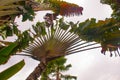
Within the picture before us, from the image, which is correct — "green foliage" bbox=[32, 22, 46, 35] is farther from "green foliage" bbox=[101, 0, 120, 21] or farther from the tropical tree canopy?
"green foliage" bbox=[101, 0, 120, 21]

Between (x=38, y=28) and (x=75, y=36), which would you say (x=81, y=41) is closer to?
(x=75, y=36)

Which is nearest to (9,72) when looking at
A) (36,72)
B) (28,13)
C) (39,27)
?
(28,13)

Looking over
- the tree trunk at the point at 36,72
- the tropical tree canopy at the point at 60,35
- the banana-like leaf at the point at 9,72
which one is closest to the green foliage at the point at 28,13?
the tropical tree canopy at the point at 60,35

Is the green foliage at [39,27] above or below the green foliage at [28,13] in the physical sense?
below

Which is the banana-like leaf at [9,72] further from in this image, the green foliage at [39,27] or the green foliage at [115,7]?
the green foliage at [115,7]

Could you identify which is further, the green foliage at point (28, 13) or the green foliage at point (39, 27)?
the green foliage at point (39, 27)

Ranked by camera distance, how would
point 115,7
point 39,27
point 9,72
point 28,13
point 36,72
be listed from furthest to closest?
point 115,7
point 39,27
point 36,72
point 28,13
point 9,72

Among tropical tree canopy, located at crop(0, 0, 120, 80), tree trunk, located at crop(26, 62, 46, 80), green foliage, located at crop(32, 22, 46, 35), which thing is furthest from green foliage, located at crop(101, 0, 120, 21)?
tree trunk, located at crop(26, 62, 46, 80)

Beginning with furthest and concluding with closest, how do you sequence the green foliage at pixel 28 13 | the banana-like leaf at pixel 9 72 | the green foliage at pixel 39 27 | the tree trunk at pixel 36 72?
the green foliage at pixel 39 27 → the tree trunk at pixel 36 72 → the green foliage at pixel 28 13 → the banana-like leaf at pixel 9 72

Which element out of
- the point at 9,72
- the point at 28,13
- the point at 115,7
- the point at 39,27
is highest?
the point at 9,72

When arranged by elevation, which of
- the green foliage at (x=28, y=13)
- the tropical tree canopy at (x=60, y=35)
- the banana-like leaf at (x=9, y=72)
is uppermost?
the banana-like leaf at (x=9, y=72)

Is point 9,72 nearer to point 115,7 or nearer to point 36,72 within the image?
point 36,72

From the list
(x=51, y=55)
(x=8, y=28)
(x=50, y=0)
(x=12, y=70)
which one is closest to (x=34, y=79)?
(x=51, y=55)

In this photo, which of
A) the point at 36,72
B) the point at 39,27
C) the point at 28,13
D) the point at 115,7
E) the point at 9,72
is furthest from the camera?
the point at 115,7
